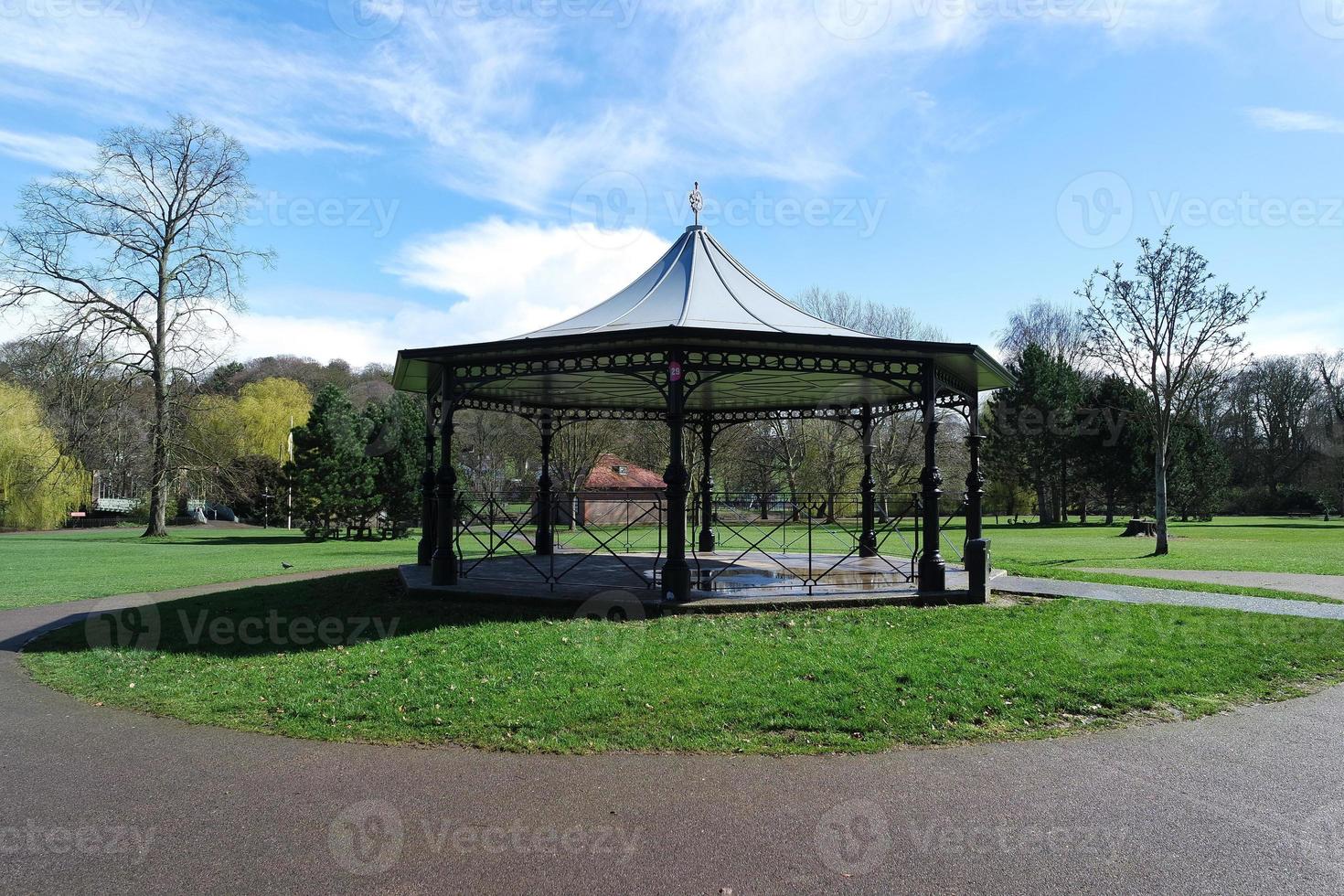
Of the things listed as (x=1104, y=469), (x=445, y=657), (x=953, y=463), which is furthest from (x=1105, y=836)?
(x=1104, y=469)

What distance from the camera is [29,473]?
110ft

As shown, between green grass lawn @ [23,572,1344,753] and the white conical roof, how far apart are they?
12.6ft

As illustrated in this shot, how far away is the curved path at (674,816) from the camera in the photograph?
3785mm

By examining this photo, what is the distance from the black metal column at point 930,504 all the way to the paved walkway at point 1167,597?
1.70 metres

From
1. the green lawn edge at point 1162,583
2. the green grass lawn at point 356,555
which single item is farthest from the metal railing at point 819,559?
the green lawn edge at point 1162,583

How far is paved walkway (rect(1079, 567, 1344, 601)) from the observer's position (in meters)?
12.9

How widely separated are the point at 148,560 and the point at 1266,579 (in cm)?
2693

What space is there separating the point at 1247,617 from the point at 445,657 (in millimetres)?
9653

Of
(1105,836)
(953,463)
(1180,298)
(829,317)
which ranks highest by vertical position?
(829,317)

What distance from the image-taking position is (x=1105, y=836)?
4230 mm

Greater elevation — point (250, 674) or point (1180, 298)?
point (1180, 298)

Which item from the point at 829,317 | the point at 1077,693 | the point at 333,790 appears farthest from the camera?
the point at 829,317

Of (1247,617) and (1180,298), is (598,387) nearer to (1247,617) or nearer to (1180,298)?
(1247,617)

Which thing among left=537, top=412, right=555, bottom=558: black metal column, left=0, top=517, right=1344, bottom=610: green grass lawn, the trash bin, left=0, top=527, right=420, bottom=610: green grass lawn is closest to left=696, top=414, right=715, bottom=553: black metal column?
left=0, top=517, right=1344, bottom=610: green grass lawn
